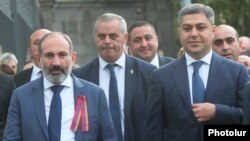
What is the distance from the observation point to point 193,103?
799 cm

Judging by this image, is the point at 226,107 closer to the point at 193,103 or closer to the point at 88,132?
the point at 193,103

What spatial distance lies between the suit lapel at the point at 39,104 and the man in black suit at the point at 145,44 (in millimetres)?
2656

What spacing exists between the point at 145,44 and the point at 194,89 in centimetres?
261

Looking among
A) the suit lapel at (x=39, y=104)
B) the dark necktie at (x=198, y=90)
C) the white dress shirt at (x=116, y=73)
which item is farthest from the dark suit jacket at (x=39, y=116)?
the white dress shirt at (x=116, y=73)

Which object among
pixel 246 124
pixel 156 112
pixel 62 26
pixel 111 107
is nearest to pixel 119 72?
pixel 111 107

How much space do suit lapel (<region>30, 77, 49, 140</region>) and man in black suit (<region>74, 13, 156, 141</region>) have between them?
1176 mm

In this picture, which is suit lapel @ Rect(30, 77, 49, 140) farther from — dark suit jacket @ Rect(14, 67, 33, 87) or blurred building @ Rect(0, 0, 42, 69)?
blurred building @ Rect(0, 0, 42, 69)

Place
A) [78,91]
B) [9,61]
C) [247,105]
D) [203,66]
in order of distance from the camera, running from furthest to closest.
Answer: [9,61]
[203,66]
[78,91]
[247,105]

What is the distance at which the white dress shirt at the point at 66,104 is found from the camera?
7871 mm

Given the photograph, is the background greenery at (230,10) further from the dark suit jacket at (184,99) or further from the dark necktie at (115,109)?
the dark suit jacket at (184,99)

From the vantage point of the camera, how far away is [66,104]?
7.97 metres

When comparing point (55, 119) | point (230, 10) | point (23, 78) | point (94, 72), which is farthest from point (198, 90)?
point (230, 10)

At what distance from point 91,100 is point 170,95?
67cm

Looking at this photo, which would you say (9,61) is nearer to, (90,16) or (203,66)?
(203,66)
